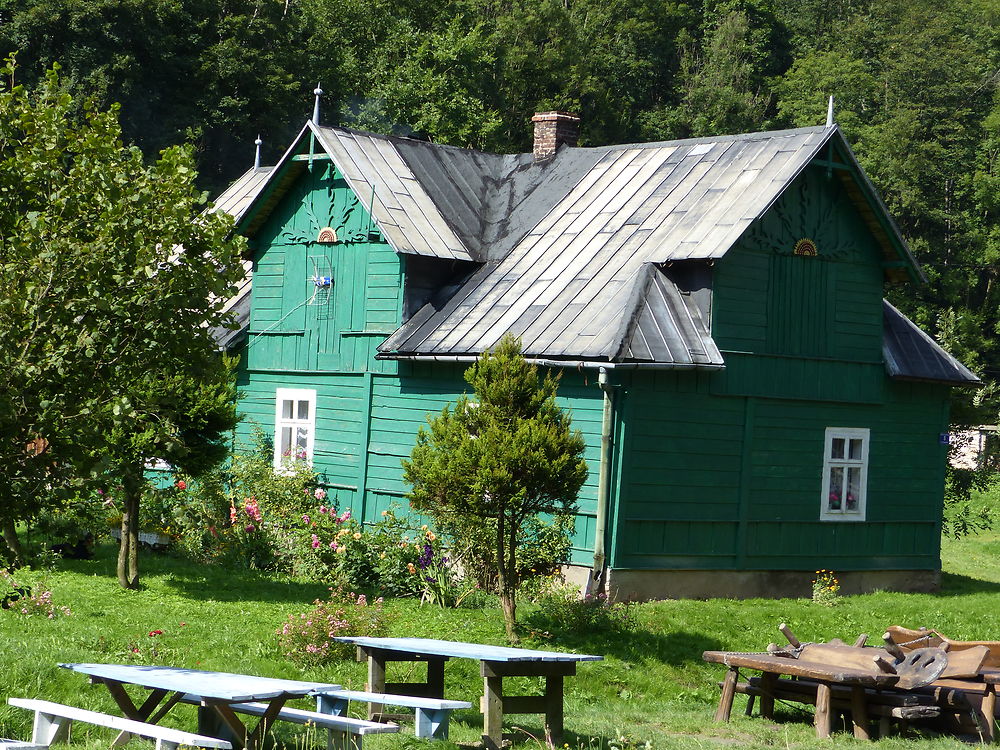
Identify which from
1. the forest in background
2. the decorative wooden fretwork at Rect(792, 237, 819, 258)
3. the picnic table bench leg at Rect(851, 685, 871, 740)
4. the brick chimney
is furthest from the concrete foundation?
the forest in background

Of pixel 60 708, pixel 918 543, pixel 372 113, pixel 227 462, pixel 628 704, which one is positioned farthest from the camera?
pixel 372 113

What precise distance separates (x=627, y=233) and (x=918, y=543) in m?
6.45

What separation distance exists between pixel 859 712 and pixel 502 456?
4.49m

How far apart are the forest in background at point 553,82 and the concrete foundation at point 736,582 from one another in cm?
1956

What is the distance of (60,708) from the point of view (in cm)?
951

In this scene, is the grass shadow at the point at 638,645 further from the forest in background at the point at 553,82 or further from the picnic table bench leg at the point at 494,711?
the forest in background at the point at 553,82

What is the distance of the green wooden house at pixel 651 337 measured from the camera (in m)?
17.9

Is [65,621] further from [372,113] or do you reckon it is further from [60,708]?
[372,113]

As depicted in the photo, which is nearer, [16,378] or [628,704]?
[16,378]

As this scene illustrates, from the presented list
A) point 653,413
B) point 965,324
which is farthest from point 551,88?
point 653,413

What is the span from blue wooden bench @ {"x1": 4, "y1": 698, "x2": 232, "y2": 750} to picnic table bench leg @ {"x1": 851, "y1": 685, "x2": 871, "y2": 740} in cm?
545

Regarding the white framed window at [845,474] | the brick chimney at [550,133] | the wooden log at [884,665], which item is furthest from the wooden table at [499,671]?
the brick chimney at [550,133]

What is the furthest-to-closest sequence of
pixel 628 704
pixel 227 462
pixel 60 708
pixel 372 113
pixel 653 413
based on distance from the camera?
pixel 372 113 → pixel 227 462 → pixel 653 413 → pixel 628 704 → pixel 60 708

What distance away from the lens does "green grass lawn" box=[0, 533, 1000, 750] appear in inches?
446
